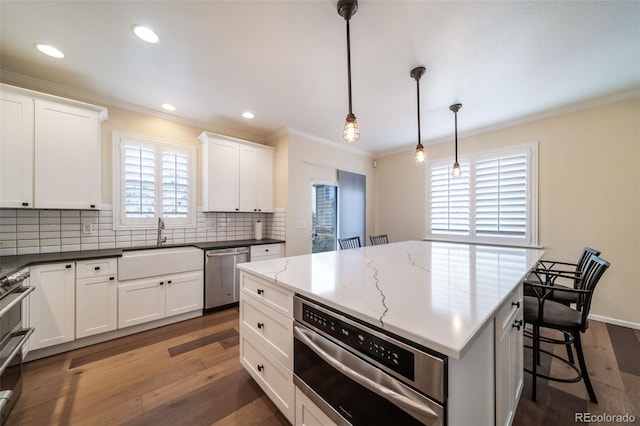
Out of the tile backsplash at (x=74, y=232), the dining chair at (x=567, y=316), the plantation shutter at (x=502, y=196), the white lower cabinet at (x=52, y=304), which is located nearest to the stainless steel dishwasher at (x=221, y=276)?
the tile backsplash at (x=74, y=232)

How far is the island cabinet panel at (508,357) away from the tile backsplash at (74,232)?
3.48m

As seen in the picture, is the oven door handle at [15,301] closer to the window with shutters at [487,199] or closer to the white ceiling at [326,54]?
the white ceiling at [326,54]

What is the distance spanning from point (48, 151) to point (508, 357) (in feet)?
12.8

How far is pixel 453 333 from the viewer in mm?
739

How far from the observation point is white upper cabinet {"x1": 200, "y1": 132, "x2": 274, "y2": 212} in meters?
3.34

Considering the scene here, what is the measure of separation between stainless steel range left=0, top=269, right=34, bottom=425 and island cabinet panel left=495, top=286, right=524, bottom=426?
8.56 ft

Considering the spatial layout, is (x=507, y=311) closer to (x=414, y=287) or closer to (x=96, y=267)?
(x=414, y=287)

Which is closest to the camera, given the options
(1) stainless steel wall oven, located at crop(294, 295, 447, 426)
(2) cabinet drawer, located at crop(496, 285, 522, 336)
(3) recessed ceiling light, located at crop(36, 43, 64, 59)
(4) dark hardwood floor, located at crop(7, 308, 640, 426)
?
(1) stainless steel wall oven, located at crop(294, 295, 447, 426)

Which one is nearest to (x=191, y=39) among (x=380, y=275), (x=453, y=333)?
(x=380, y=275)

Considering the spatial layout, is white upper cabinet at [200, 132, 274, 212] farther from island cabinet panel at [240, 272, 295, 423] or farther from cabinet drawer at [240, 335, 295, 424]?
cabinet drawer at [240, 335, 295, 424]

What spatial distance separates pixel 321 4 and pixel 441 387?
2.07m

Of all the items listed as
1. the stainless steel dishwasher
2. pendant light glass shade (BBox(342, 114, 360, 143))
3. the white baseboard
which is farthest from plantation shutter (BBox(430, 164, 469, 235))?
the stainless steel dishwasher

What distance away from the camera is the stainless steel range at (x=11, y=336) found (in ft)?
4.67

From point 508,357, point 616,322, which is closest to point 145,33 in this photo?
point 508,357
